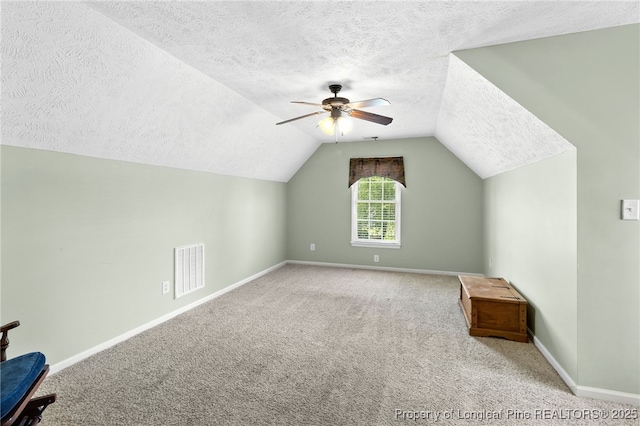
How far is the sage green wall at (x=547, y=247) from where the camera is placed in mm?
2121

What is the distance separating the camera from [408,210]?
5543 millimetres

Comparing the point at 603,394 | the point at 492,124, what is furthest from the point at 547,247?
the point at 492,124

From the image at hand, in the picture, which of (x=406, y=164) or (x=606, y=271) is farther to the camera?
(x=406, y=164)

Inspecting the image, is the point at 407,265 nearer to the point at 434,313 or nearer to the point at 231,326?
the point at 434,313

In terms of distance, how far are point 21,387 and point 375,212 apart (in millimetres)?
5144

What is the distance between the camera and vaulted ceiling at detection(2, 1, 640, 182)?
1.76m

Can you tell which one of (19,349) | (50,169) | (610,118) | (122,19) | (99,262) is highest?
(122,19)

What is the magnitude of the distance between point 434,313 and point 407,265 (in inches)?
79.4

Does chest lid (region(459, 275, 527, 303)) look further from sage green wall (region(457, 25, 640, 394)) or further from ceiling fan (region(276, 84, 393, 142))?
ceiling fan (region(276, 84, 393, 142))

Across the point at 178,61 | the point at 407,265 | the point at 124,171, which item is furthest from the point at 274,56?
the point at 407,265

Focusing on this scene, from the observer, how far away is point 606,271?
2.01 m

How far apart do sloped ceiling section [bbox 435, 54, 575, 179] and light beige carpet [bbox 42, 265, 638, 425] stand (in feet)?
5.67

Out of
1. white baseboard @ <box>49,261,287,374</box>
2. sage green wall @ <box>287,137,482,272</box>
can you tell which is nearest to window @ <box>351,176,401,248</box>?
sage green wall @ <box>287,137,482,272</box>

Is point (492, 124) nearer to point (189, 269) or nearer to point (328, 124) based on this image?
point (328, 124)
